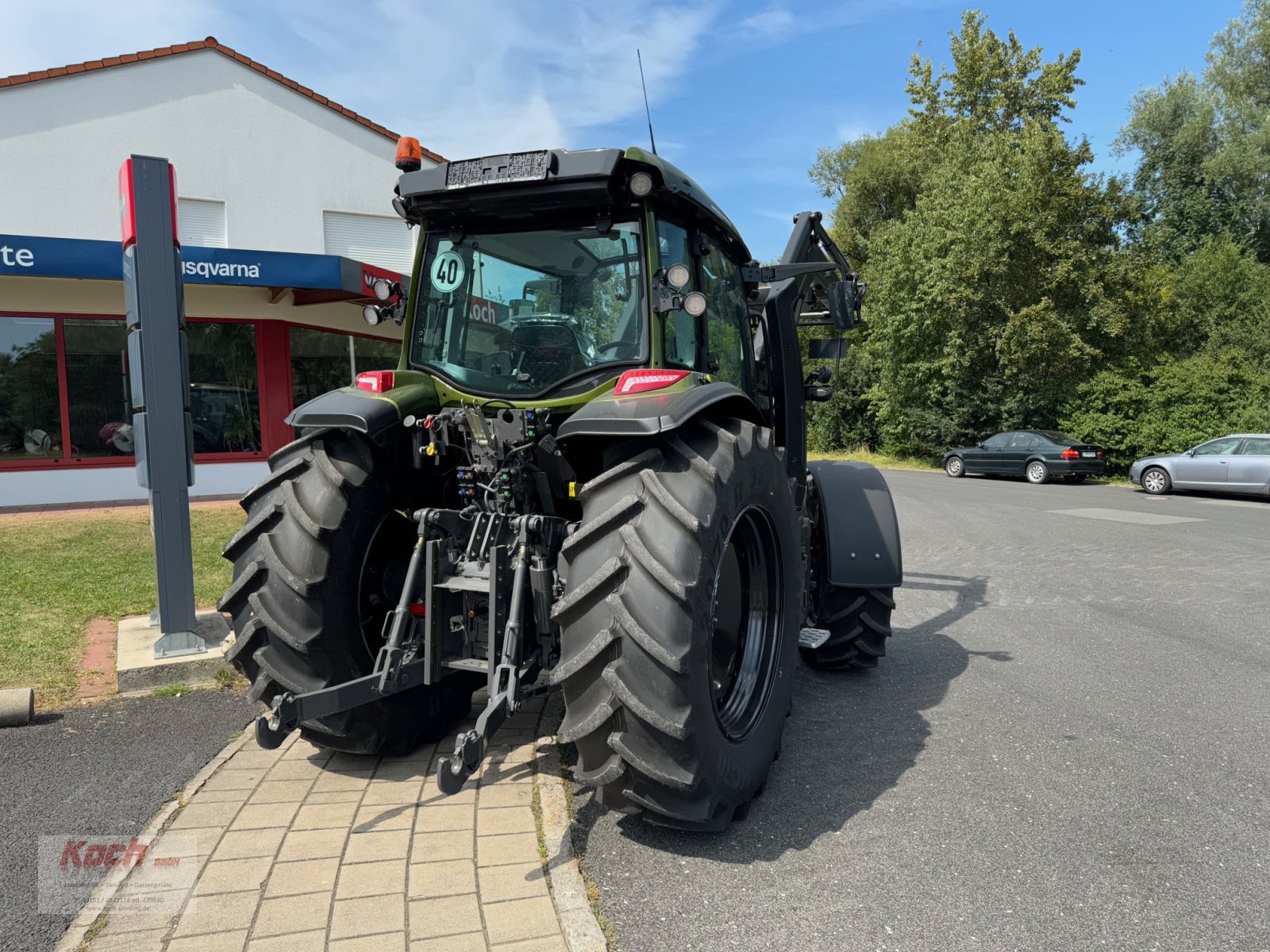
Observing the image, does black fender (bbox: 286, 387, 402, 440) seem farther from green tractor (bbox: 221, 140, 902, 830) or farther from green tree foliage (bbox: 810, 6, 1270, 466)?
green tree foliage (bbox: 810, 6, 1270, 466)

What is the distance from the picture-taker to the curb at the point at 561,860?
2586 millimetres

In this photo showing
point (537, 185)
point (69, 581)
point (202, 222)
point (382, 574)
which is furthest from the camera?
point (202, 222)

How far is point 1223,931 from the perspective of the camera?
8.93 ft

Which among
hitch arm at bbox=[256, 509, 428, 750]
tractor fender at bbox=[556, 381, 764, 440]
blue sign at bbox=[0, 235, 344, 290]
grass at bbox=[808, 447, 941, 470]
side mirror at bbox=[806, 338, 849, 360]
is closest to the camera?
tractor fender at bbox=[556, 381, 764, 440]

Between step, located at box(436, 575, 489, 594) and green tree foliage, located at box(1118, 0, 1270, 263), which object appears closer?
step, located at box(436, 575, 489, 594)

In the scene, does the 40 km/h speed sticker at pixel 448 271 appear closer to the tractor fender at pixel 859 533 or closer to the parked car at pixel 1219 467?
the tractor fender at pixel 859 533

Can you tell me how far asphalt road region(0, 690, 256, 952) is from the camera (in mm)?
2805

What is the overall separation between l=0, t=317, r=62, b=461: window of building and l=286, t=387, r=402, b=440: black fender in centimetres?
1250

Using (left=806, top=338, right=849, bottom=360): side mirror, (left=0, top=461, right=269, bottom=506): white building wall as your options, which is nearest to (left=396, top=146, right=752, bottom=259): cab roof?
(left=806, top=338, right=849, bottom=360): side mirror

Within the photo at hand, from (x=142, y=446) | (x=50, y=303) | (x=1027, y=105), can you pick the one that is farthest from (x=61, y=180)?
(x=1027, y=105)

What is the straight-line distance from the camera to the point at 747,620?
154 inches

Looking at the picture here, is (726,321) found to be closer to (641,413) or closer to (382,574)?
(641,413)

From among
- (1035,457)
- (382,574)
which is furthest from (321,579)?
(1035,457)

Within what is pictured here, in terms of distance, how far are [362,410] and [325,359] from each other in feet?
42.9
